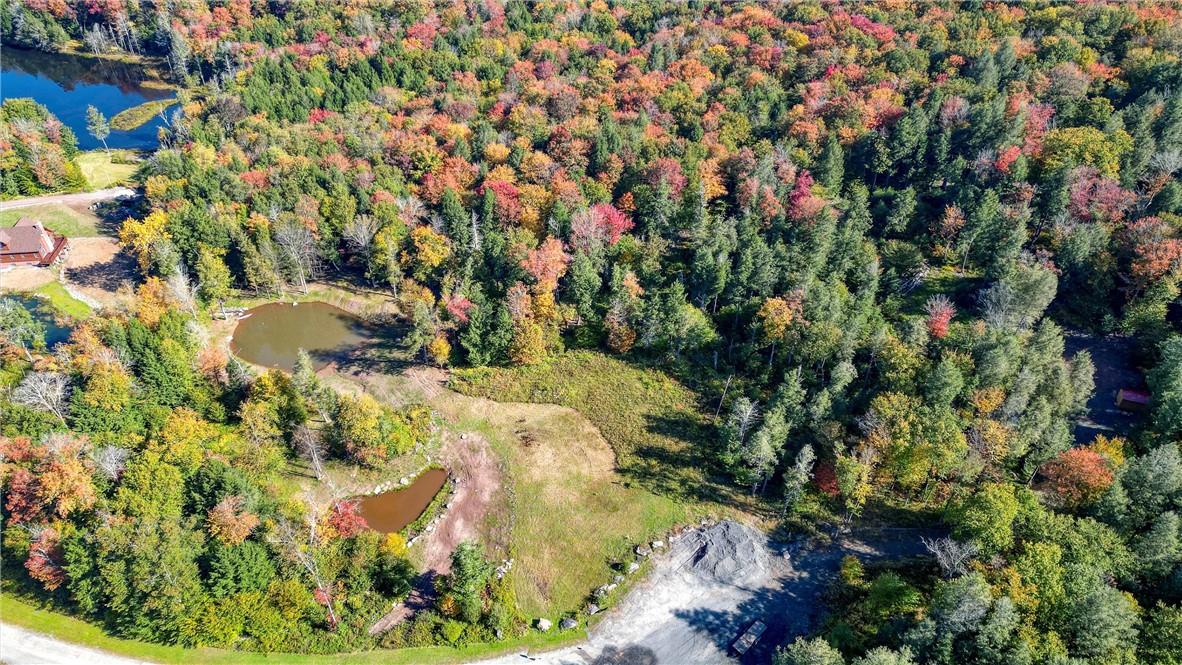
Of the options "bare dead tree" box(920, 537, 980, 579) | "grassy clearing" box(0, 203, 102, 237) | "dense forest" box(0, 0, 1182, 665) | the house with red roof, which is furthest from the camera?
"grassy clearing" box(0, 203, 102, 237)

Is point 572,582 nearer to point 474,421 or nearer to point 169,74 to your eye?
point 474,421

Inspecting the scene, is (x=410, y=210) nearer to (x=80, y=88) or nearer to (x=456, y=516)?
(x=456, y=516)

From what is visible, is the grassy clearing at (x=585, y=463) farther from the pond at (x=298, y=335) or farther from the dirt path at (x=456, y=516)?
the pond at (x=298, y=335)

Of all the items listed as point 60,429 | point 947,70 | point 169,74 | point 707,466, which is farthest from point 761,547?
point 169,74

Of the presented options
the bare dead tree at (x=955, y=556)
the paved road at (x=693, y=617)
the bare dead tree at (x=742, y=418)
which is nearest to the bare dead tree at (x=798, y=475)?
the paved road at (x=693, y=617)

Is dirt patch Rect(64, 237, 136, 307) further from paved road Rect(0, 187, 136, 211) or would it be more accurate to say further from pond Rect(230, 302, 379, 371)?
pond Rect(230, 302, 379, 371)

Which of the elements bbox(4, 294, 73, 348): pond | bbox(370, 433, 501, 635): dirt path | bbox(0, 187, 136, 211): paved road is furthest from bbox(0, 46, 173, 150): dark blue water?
bbox(370, 433, 501, 635): dirt path

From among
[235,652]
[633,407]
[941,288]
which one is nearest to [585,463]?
[633,407]
